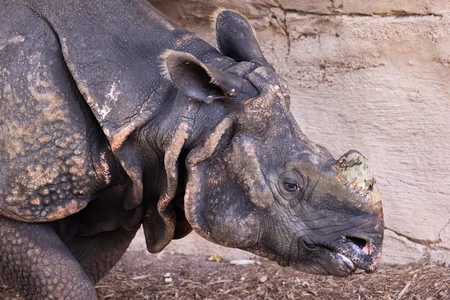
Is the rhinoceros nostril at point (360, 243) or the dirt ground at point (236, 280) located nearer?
the rhinoceros nostril at point (360, 243)

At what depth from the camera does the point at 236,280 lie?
7.85 m

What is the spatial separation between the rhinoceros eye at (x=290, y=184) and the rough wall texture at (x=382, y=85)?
2575 millimetres

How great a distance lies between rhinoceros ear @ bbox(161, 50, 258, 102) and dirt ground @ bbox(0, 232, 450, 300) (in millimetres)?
2671

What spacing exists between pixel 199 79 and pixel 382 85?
2.81m

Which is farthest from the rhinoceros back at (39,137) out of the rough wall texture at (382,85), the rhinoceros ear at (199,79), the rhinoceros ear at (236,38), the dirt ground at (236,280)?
the rough wall texture at (382,85)

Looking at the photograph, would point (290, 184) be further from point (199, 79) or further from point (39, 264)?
point (39, 264)

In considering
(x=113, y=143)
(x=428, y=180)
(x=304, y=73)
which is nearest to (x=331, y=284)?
(x=428, y=180)

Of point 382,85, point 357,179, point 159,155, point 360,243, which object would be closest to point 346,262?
point 360,243

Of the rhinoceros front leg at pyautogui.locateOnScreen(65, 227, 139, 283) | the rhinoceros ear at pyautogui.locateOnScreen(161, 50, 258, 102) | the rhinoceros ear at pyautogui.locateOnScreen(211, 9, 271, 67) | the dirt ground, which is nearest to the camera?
the rhinoceros ear at pyautogui.locateOnScreen(161, 50, 258, 102)

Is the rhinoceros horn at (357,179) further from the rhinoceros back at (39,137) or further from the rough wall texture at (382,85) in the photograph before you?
the rough wall texture at (382,85)

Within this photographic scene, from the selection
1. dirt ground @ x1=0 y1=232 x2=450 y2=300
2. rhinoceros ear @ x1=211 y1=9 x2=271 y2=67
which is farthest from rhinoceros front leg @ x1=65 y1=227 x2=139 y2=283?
rhinoceros ear @ x1=211 y1=9 x2=271 y2=67

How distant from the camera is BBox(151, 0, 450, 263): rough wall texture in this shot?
7.38 m

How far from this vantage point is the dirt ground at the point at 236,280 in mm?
7379

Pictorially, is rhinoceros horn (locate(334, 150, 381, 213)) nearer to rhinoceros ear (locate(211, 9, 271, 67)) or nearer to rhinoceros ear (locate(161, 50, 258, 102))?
rhinoceros ear (locate(161, 50, 258, 102))
